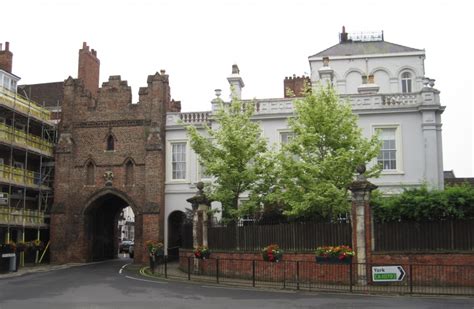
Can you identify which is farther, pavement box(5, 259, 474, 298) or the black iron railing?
the black iron railing

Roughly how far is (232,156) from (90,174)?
Answer: 12.7m

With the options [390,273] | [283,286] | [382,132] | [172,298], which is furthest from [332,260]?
[382,132]

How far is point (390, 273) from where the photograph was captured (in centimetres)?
1823

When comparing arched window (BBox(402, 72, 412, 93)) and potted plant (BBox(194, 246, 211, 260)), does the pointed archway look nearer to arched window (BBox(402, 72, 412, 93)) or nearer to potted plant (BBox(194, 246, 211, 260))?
potted plant (BBox(194, 246, 211, 260))

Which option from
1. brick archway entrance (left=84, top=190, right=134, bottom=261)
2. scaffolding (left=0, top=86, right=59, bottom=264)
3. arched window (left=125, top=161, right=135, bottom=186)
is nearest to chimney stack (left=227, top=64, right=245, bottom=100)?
arched window (left=125, top=161, right=135, bottom=186)

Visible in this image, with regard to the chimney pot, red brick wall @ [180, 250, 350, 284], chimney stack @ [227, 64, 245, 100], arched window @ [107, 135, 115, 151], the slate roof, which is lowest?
red brick wall @ [180, 250, 350, 284]

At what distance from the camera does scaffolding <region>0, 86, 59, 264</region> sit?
32.0m

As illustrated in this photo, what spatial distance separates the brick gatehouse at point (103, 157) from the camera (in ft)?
110

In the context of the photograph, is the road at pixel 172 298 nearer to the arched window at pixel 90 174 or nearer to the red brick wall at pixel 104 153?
the red brick wall at pixel 104 153

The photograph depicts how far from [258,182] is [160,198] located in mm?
8094

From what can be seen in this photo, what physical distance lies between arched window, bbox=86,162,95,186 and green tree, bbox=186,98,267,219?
10.1 metres

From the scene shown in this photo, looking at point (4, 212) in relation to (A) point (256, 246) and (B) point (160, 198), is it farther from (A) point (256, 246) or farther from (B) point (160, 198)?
(A) point (256, 246)

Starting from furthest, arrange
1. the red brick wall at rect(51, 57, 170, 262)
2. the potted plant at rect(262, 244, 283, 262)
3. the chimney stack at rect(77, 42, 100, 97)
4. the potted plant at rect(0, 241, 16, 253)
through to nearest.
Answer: the chimney stack at rect(77, 42, 100, 97) < the red brick wall at rect(51, 57, 170, 262) < the potted plant at rect(0, 241, 16, 253) < the potted plant at rect(262, 244, 283, 262)

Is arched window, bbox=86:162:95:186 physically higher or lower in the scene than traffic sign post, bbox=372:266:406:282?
higher
